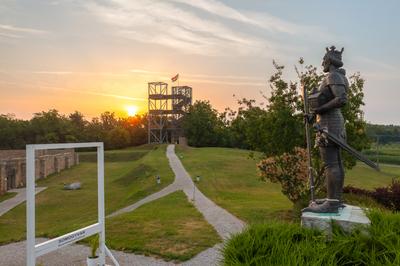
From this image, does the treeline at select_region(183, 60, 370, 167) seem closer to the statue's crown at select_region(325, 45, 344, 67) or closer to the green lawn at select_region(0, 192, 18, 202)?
the statue's crown at select_region(325, 45, 344, 67)

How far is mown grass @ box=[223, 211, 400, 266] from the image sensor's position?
534 cm

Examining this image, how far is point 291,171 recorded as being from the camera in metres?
15.0

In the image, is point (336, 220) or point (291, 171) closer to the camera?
point (336, 220)

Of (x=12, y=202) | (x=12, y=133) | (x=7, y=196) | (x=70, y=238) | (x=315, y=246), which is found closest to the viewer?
(x=315, y=246)

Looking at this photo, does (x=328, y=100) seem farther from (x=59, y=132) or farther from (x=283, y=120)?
(x=59, y=132)

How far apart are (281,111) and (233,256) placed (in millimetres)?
9272

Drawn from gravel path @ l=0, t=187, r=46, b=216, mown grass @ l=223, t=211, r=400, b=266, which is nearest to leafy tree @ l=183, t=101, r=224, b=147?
gravel path @ l=0, t=187, r=46, b=216

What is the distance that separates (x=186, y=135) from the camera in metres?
75.6

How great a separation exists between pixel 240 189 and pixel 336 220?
71.1ft

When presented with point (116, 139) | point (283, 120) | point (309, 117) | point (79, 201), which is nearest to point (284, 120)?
point (283, 120)

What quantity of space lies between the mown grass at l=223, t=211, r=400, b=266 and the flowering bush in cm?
796

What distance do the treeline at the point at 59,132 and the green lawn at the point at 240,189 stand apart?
4287 cm

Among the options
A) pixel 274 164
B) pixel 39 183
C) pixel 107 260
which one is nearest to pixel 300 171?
pixel 274 164

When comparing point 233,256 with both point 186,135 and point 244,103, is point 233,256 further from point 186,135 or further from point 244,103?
point 186,135
